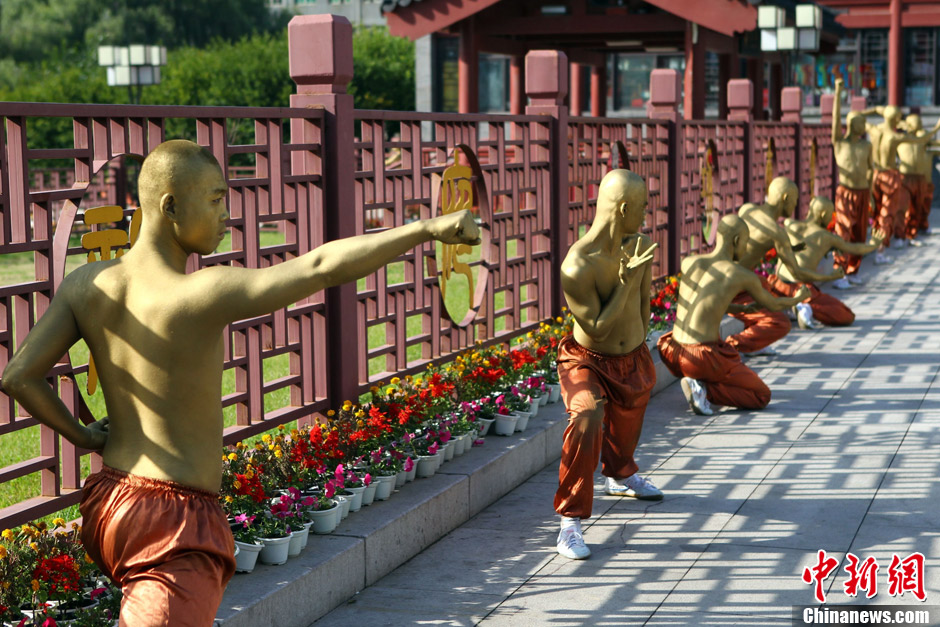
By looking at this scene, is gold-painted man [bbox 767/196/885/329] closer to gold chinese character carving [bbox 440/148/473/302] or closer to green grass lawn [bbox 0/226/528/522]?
green grass lawn [bbox 0/226/528/522]

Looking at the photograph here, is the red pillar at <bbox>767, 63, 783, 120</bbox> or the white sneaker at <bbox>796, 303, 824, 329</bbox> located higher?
the red pillar at <bbox>767, 63, 783, 120</bbox>

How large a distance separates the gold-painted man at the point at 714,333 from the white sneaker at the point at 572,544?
3.04 m

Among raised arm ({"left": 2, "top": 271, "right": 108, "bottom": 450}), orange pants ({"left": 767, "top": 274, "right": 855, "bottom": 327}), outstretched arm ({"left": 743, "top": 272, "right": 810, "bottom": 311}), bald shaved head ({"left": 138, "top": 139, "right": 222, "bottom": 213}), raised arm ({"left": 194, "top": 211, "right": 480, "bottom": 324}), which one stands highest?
bald shaved head ({"left": 138, "top": 139, "right": 222, "bottom": 213})

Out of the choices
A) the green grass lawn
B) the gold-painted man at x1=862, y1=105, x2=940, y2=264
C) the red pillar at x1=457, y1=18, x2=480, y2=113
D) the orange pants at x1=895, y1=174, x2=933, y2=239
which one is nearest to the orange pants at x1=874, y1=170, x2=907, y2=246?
the gold-painted man at x1=862, y1=105, x2=940, y2=264

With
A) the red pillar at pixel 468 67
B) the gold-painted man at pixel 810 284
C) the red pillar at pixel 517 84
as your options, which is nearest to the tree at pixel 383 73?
the red pillar at pixel 517 84

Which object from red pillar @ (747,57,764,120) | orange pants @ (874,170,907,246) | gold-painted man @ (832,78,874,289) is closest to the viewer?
gold-painted man @ (832,78,874,289)

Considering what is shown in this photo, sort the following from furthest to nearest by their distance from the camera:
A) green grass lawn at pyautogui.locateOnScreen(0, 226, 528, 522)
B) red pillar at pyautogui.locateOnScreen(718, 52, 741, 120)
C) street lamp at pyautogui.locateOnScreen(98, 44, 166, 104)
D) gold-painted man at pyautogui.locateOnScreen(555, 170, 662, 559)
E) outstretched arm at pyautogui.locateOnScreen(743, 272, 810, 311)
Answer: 1. street lamp at pyautogui.locateOnScreen(98, 44, 166, 104)
2. red pillar at pyautogui.locateOnScreen(718, 52, 741, 120)
3. outstretched arm at pyautogui.locateOnScreen(743, 272, 810, 311)
4. green grass lawn at pyautogui.locateOnScreen(0, 226, 528, 522)
5. gold-painted man at pyautogui.locateOnScreen(555, 170, 662, 559)

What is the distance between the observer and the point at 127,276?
10.3 ft

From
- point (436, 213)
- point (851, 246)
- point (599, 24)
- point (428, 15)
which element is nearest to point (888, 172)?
point (599, 24)

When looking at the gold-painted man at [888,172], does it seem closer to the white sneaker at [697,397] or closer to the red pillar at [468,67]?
the red pillar at [468,67]

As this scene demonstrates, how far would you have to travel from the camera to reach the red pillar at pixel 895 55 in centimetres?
3002

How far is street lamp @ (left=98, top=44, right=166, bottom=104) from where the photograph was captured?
24984 mm

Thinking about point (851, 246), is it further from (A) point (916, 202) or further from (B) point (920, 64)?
(B) point (920, 64)

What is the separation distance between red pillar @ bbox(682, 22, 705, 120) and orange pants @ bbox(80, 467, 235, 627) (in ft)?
53.5
